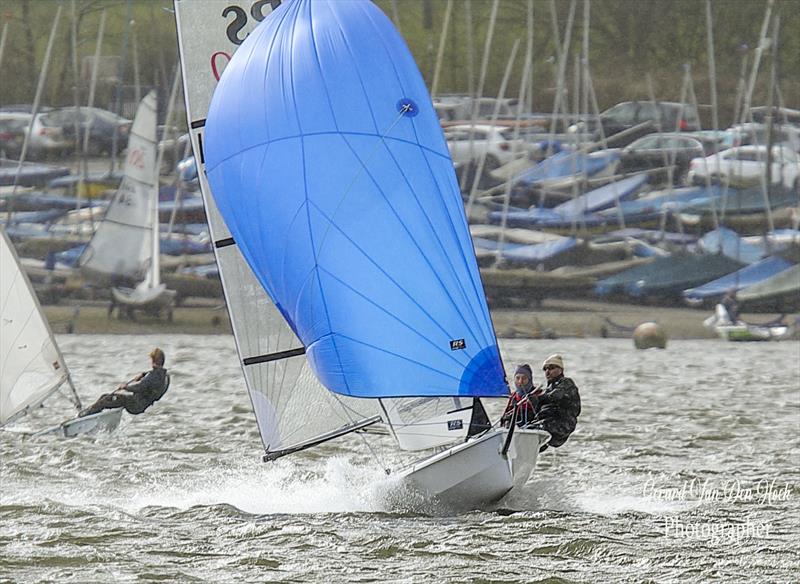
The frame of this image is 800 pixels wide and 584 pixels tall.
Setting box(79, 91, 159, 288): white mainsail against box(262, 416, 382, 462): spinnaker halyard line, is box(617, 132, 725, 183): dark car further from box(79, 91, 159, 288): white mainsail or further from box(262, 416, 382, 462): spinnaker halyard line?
box(262, 416, 382, 462): spinnaker halyard line

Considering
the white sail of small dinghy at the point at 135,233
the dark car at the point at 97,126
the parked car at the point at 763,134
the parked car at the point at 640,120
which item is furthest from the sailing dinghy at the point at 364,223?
the dark car at the point at 97,126

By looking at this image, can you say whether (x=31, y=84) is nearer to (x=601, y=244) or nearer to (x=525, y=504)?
(x=601, y=244)

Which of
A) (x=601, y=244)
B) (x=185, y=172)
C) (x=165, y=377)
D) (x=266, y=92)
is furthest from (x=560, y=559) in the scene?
(x=185, y=172)

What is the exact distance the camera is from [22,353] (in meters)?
14.1

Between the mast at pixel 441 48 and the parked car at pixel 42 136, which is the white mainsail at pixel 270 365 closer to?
the mast at pixel 441 48

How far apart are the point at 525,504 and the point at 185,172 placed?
27209mm

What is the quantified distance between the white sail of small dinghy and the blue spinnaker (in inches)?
787

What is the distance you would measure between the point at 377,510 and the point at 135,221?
21.0m

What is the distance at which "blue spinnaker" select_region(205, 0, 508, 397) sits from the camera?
9.37 m

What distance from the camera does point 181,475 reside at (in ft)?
39.2

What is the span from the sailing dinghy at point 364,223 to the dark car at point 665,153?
26673mm

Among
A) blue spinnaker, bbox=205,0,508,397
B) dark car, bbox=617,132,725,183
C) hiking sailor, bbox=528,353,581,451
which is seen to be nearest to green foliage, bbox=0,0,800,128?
dark car, bbox=617,132,725,183

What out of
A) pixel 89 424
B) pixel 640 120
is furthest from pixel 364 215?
pixel 640 120

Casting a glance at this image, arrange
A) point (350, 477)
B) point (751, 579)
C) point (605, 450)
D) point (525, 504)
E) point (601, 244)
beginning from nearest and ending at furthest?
point (751, 579), point (525, 504), point (350, 477), point (605, 450), point (601, 244)
